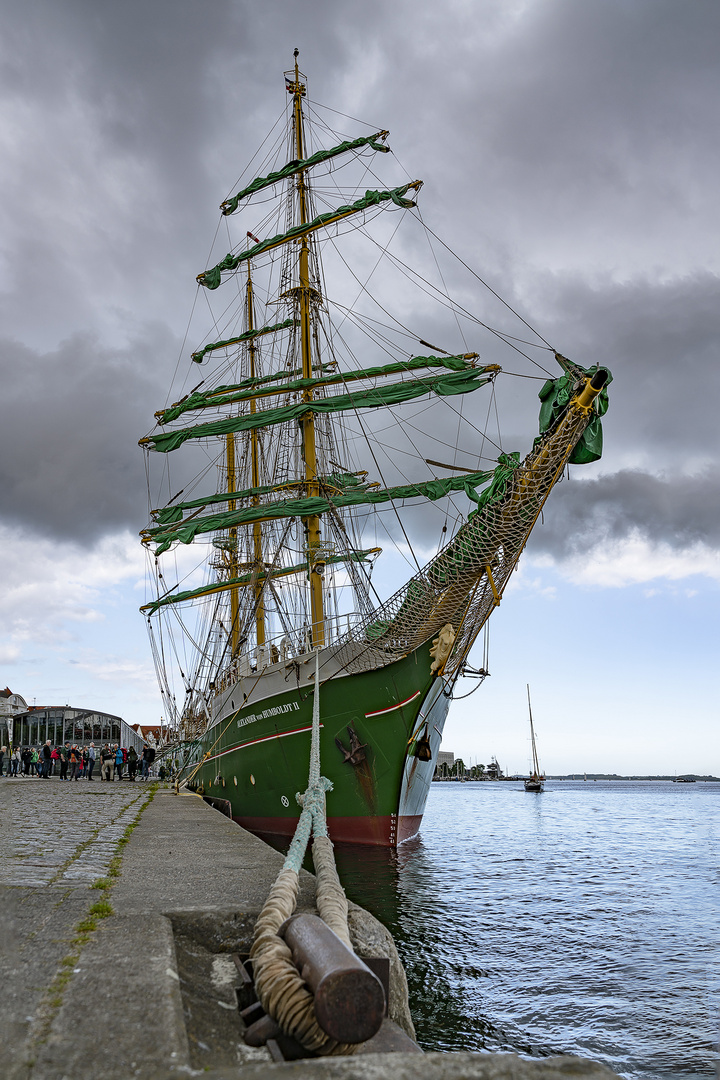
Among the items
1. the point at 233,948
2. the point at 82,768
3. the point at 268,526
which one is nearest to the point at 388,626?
the point at 233,948

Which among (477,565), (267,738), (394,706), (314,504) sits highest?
(314,504)

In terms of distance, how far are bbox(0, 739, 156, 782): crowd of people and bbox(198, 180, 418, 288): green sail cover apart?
18.3 metres

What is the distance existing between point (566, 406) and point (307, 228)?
51.2 ft

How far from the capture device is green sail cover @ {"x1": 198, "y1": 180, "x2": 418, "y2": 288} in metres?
21.2

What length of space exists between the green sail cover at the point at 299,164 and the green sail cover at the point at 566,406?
49.7ft

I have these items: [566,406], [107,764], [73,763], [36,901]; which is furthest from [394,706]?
[73,763]

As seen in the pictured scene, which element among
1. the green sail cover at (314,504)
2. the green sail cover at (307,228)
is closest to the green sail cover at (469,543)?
the green sail cover at (314,504)

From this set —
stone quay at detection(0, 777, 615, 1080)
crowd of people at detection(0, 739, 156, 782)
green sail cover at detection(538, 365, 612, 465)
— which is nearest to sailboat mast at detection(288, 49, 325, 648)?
green sail cover at detection(538, 365, 612, 465)

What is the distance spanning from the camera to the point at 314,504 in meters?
20.1

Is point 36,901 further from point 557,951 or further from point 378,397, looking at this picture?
point 378,397

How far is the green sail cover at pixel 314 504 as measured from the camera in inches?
790

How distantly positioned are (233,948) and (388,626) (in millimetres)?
10479

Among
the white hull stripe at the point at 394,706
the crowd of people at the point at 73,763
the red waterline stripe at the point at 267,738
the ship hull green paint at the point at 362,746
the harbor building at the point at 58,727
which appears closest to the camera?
the white hull stripe at the point at 394,706

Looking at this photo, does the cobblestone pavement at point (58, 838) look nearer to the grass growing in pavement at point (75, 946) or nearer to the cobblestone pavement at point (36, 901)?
the cobblestone pavement at point (36, 901)
